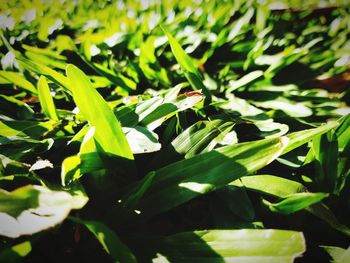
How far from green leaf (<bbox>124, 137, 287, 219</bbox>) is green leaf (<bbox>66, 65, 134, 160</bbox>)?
0.09 m

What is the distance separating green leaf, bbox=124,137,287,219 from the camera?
48 cm

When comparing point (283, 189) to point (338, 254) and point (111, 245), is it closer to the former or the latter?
point (338, 254)

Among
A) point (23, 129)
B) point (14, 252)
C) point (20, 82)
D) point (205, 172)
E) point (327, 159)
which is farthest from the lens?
point (20, 82)

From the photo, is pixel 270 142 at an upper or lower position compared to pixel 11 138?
A: lower

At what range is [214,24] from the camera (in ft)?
4.08

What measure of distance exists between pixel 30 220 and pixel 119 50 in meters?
0.96

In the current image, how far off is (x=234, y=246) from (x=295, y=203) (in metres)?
0.15

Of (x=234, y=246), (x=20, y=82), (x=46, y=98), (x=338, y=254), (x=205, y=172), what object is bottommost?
(x=338, y=254)

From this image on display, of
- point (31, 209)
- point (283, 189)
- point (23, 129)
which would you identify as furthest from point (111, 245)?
point (23, 129)

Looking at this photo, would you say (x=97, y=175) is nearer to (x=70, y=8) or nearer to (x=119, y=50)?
(x=119, y=50)

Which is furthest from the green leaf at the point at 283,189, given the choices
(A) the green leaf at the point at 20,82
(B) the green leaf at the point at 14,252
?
(A) the green leaf at the point at 20,82

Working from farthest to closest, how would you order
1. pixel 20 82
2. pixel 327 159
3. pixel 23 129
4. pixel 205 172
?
pixel 20 82, pixel 23 129, pixel 327 159, pixel 205 172

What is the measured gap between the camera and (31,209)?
39 centimetres

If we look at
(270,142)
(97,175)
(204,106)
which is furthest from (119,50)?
(270,142)
